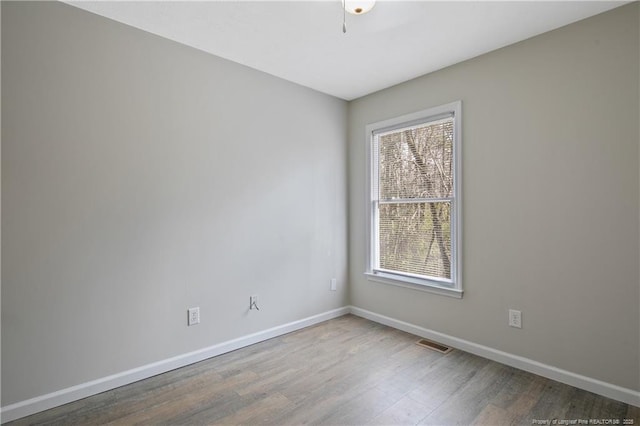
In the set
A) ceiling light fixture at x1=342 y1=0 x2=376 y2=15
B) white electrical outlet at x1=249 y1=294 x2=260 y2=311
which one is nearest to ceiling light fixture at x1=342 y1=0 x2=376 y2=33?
ceiling light fixture at x1=342 y1=0 x2=376 y2=15

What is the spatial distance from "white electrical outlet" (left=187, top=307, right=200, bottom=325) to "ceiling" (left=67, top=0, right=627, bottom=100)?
208cm

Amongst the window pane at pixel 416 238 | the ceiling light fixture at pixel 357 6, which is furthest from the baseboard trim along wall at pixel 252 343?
the ceiling light fixture at pixel 357 6

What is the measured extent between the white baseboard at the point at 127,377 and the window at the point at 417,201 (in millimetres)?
1230

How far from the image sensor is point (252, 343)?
3.00 metres

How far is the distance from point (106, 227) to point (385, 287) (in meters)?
2.56

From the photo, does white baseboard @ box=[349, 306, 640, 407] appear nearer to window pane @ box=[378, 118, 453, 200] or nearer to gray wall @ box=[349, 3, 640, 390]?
gray wall @ box=[349, 3, 640, 390]

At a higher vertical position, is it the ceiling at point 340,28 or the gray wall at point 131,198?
the ceiling at point 340,28

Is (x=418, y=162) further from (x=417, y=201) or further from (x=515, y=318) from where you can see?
(x=515, y=318)

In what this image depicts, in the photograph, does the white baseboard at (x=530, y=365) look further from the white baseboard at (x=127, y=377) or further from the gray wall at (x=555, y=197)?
the white baseboard at (x=127, y=377)

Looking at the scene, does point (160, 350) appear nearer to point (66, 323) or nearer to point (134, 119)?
point (66, 323)

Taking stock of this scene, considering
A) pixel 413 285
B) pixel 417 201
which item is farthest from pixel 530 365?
pixel 417 201

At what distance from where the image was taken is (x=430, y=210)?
123 inches

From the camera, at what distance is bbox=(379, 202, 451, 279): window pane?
9.99 feet

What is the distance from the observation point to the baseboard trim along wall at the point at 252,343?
2.01 m
